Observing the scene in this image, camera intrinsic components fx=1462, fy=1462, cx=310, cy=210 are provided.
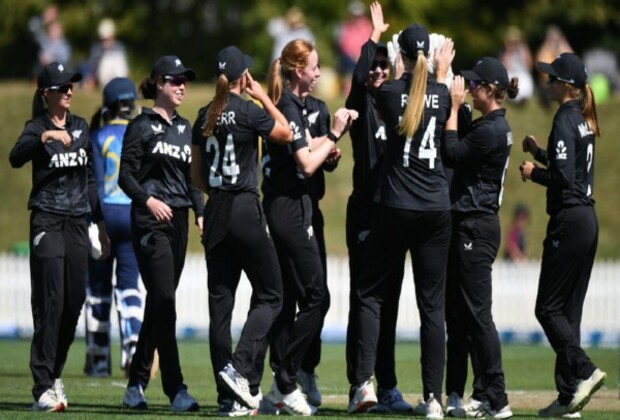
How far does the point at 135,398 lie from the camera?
1144 cm

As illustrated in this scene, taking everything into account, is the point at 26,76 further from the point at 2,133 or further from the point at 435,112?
the point at 435,112

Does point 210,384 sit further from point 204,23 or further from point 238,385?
point 204,23

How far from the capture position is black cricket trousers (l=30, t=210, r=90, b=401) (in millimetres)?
11336

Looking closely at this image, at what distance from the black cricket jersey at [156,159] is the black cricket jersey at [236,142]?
60cm

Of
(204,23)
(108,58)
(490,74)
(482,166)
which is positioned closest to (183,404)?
(482,166)

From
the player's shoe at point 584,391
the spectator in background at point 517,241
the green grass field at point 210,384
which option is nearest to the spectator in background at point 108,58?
the spectator in background at point 517,241

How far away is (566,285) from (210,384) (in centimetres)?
423

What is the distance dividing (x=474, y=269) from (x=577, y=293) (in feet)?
2.95

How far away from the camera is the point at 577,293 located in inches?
449

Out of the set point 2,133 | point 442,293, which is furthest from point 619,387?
point 2,133

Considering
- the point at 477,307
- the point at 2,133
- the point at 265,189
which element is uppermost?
the point at 2,133

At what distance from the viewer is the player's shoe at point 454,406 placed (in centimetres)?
1105

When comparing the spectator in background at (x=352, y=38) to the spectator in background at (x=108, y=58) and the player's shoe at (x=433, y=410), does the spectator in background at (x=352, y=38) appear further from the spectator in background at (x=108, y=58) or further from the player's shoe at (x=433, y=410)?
the player's shoe at (x=433, y=410)

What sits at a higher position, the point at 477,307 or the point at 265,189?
the point at 265,189
